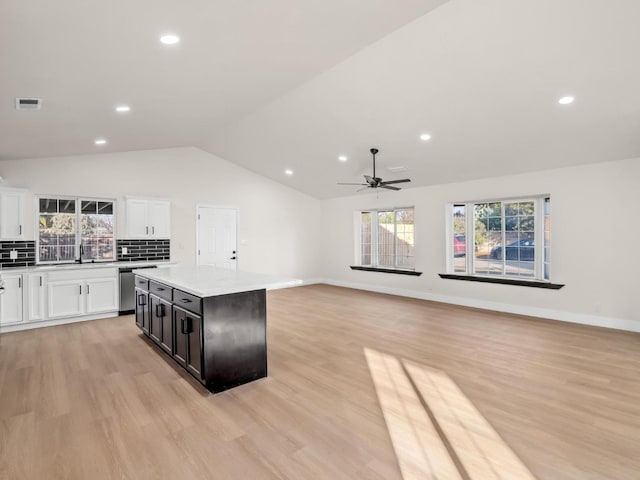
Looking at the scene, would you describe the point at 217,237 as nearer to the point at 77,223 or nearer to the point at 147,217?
the point at 147,217

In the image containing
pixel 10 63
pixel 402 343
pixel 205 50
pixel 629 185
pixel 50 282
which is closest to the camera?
pixel 10 63

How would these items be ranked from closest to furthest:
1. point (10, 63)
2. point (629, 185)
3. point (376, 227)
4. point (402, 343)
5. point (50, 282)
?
point (10, 63)
point (402, 343)
point (629, 185)
point (50, 282)
point (376, 227)

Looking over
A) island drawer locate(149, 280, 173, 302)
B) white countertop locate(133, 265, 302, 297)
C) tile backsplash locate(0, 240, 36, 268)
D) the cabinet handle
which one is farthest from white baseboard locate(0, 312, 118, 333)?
the cabinet handle

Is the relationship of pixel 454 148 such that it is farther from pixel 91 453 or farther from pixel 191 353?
pixel 91 453

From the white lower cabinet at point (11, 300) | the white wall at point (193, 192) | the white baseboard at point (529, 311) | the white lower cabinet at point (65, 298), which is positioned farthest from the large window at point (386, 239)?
the white lower cabinet at point (11, 300)

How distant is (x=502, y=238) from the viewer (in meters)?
6.02

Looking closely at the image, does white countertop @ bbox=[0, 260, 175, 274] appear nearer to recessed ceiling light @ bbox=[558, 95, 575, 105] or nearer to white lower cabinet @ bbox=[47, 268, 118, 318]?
white lower cabinet @ bbox=[47, 268, 118, 318]

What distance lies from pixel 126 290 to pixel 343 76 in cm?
476

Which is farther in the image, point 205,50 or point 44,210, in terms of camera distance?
point 44,210

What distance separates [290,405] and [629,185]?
528 cm

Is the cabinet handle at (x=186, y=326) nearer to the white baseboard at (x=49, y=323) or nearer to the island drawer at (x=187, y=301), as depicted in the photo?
the island drawer at (x=187, y=301)

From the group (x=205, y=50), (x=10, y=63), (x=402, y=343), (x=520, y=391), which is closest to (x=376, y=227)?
(x=402, y=343)

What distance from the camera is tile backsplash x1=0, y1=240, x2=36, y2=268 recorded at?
Answer: 511 centimetres

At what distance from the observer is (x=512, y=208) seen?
19.3ft
